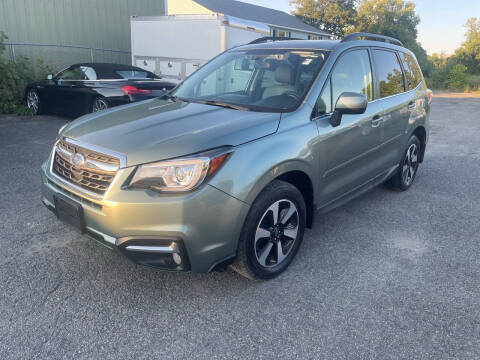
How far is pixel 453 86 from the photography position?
1103 inches

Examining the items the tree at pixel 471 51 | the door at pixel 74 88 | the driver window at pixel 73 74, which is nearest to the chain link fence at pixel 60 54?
the driver window at pixel 73 74

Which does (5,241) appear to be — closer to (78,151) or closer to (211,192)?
(78,151)

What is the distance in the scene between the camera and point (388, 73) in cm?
439

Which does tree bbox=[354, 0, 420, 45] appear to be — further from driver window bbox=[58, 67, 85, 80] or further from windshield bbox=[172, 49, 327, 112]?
windshield bbox=[172, 49, 327, 112]

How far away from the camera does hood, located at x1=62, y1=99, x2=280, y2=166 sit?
2482mm

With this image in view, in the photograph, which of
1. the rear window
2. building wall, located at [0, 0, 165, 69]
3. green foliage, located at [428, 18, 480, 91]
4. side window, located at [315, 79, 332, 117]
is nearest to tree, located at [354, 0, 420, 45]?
green foliage, located at [428, 18, 480, 91]

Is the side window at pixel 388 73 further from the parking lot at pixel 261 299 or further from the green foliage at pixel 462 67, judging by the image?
the green foliage at pixel 462 67

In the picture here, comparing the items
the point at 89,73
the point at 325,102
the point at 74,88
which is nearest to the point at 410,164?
the point at 325,102

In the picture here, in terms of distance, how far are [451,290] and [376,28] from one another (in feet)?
133

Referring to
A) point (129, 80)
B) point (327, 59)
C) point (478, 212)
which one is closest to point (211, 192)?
point (327, 59)

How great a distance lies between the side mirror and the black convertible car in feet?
19.4

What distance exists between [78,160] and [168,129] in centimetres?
65

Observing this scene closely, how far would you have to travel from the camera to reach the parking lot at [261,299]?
2342 mm

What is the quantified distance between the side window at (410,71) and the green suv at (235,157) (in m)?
0.66
